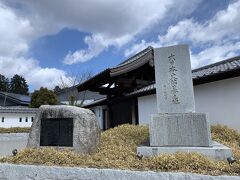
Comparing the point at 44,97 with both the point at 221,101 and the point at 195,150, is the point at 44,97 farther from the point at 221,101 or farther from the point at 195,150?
the point at 195,150

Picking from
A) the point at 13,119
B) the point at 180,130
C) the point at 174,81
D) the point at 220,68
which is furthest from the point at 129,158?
the point at 13,119

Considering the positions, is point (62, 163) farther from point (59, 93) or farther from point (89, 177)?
point (59, 93)

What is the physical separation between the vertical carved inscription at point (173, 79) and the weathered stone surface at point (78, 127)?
84.2 inches

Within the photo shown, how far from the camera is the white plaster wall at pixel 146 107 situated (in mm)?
12396

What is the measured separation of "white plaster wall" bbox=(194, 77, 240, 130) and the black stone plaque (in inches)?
207

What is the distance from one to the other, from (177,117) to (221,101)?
342 cm

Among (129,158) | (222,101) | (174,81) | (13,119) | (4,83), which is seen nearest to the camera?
(129,158)

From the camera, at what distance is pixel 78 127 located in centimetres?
663

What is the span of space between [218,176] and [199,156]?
2.86 feet

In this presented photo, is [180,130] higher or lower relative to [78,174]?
higher

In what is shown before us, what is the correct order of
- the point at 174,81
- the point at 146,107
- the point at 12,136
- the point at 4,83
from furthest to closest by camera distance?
the point at 4,83 → the point at 12,136 → the point at 146,107 → the point at 174,81

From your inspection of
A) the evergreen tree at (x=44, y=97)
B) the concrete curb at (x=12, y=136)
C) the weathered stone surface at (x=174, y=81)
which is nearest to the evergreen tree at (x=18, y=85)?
the evergreen tree at (x=44, y=97)

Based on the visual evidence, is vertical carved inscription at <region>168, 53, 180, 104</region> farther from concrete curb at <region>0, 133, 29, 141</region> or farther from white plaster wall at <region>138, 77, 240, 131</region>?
concrete curb at <region>0, 133, 29, 141</region>

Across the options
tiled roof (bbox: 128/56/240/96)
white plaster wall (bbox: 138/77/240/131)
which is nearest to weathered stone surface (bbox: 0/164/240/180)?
white plaster wall (bbox: 138/77/240/131)
